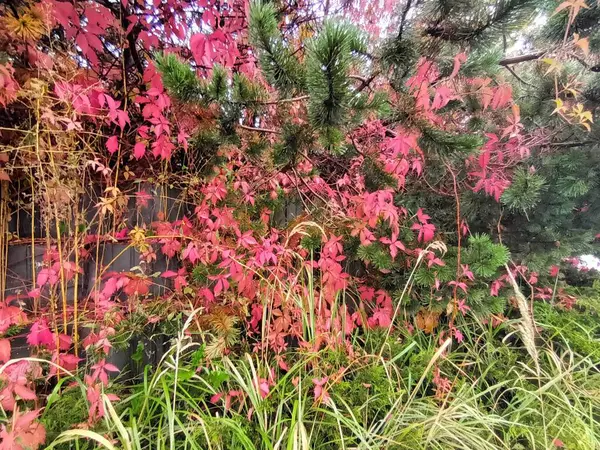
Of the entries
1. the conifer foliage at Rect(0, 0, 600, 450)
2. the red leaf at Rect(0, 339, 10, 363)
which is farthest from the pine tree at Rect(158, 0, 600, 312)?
the red leaf at Rect(0, 339, 10, 363)

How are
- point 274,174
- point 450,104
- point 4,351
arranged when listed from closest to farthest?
point 4,351 → point 450,104 → point 274,174

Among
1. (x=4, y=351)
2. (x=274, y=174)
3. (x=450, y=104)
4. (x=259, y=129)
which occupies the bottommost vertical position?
(x=4, y=351)

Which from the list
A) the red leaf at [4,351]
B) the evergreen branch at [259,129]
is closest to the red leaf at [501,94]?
the evergreen branch at [259,129]

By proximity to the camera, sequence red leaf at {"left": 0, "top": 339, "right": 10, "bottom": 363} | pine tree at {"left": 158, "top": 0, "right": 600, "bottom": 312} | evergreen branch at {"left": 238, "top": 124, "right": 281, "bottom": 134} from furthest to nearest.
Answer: evergreen branch at {"left": 238, "top": 124, "right": 281, "bottom": 134}
red leaf at {"left": 0, "top": 339, "right": 10, "bottom": 363}
pine tree at {"left": 158, "top": 0, "right": 600, "bottom": 312}

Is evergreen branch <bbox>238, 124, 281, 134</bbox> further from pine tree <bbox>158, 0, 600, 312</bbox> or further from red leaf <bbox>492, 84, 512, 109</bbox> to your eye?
red leaf <bbox>492, 84, 512, 109</bbox>

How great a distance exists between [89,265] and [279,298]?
109cm

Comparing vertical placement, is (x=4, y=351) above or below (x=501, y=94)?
below

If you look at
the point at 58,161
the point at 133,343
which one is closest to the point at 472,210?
the point at 133,343

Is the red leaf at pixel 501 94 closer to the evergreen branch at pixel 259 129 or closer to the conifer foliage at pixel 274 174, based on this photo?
the conifer foliage at pixel 274 174

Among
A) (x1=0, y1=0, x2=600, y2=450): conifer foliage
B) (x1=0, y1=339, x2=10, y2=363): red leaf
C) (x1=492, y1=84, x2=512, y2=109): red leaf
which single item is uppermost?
(x1=492, y1=84, x2=512, y2=109): red leaf

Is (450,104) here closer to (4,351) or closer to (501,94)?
(501,94)

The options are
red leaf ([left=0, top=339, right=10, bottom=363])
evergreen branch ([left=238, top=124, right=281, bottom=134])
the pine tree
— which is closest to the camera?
the pine tree

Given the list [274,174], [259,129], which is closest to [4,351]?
[259,129]

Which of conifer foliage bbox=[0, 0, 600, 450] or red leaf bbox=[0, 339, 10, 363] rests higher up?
conifer foliage bbox=[0, 0, 600, 450]
